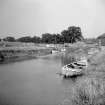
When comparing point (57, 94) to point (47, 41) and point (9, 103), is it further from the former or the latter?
point (47, 41)

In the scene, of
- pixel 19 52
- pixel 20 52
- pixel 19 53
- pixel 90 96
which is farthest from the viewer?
pixel 20 52

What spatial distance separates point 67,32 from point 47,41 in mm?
16751

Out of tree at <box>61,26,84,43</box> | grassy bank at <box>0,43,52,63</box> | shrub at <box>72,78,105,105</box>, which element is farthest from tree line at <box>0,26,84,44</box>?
shrub at <box>72,78,105,105</box>

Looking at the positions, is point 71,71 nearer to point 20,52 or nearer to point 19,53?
point 19,53

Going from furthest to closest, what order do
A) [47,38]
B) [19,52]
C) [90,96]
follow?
[47,38] → [19,52] → [90,96]

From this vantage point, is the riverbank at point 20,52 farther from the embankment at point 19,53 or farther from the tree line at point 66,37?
the tree line at point 66,37

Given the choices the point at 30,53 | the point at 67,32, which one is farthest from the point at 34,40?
the point at 30,53

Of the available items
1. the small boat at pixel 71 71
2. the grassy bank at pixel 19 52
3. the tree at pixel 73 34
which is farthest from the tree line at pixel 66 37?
the small boat at pixel 71 71

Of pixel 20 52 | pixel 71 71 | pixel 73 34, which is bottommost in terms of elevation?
pixel 71 71

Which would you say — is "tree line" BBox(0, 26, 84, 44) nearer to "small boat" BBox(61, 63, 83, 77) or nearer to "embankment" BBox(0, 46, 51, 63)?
"embankment" BBox(0, 46, 51, 63)

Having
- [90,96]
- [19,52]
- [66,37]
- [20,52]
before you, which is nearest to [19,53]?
[19,52]

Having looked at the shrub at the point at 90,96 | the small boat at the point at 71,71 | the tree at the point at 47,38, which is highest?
the tree at the point at 47,38

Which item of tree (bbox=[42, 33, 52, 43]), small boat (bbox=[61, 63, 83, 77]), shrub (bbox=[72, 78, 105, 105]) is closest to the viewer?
shrub (bbox=[72, 78, 105, 105])

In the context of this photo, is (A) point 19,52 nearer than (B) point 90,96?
No
